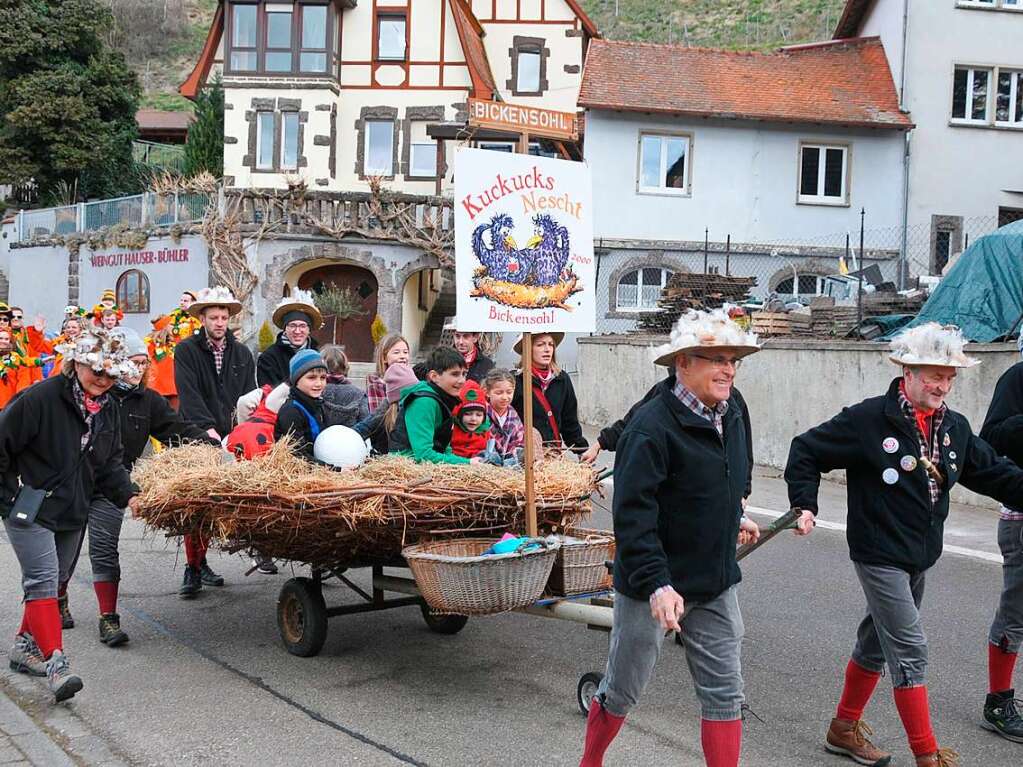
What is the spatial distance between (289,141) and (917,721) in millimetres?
32686

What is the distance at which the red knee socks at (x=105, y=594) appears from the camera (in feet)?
22.3

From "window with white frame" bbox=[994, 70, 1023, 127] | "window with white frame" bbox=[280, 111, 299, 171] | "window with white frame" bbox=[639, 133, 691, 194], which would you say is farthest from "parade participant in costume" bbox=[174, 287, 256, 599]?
"window with white frame" bbox=[280, 111, 299, 171]

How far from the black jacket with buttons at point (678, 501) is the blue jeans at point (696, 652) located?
0.25 ft

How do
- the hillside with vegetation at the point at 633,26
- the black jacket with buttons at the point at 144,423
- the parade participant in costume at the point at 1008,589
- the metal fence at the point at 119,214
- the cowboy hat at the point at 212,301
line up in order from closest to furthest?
the parade participant in costume at the point at 1008,589, the black jacket with buttons at the point at 144,423, the cowboy hat at the point at 212,301, the metal fence at the point at 119,214, the hillside with vegetation at the point at 633,26

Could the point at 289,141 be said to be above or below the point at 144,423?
above

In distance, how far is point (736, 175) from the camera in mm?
27641

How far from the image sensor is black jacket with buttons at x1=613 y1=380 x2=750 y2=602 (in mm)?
3979

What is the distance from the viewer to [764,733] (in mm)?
5246

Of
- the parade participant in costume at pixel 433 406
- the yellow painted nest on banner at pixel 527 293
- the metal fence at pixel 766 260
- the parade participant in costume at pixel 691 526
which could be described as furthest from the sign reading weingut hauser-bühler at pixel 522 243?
the metal fence at pixel 766 260

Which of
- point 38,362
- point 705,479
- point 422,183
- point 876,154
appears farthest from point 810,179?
point 705,479

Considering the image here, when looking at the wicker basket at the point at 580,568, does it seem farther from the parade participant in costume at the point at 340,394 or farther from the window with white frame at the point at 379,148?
the window with white frame at the point at 379,148

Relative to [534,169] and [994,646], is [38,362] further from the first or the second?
[994,646]

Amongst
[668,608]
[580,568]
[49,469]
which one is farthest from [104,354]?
[668,608]

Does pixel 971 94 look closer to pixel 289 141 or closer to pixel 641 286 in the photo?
pixel 641 286
